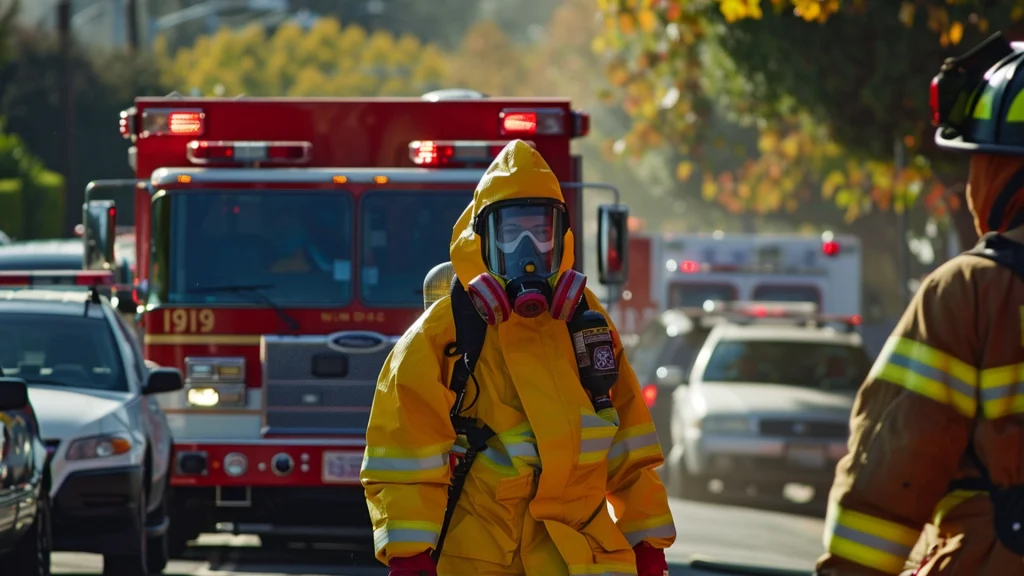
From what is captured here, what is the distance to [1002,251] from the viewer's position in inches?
145

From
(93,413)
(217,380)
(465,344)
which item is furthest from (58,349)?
(465,344)

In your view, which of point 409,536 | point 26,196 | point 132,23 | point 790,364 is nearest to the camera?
point 409,536

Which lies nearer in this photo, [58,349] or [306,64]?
[58,349]

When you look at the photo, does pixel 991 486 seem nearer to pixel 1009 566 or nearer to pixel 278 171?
pixel 1009 566

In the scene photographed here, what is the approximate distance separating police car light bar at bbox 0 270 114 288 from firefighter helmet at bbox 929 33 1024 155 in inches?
276

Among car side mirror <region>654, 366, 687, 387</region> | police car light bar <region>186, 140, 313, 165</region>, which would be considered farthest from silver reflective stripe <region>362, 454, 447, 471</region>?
car side mirror <region>654, 366, 687, 387</region>

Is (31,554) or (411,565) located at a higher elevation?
(411,565)

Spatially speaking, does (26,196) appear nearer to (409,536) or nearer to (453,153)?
(453,153)

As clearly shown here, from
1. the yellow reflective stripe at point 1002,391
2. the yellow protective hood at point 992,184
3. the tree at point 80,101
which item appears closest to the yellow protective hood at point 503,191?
the yellow protective hood at point 992,184

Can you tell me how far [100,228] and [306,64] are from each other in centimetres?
5254

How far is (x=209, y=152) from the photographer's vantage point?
11.1m

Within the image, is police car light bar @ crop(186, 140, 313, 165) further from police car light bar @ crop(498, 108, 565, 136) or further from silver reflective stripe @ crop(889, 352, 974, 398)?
silver reflective stripe @ crop(889, 352, 974, 398)

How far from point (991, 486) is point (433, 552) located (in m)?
1.82

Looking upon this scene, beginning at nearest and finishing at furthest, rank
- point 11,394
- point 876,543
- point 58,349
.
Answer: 1. point 876,543
2. point 11,394
3. point 58,349
